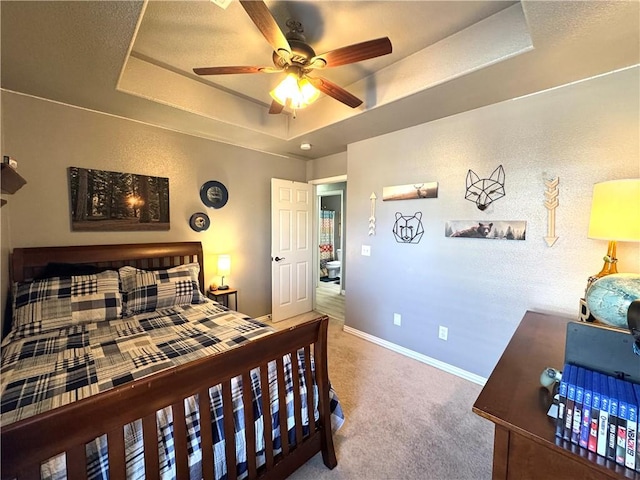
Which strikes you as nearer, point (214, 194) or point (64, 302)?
point (64, 302)

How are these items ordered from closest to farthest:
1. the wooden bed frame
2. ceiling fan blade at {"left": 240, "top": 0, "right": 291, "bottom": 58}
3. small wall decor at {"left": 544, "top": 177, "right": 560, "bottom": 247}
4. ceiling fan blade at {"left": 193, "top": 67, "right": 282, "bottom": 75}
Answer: the wooden bed frame
ceiling fan blade at {"left": 240, "top": 0, "right": 291, "bottom": 58}
ceiling fan blade at {"left": 193, "top": 67, "right": 282, "bottom": 75}
small wall decor at {"left": 544, "top": 177, "right": 560, "bottom": 247}

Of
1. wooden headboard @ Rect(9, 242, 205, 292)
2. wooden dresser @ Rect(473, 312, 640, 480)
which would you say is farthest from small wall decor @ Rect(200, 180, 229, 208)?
wooden dresser @ Rect(473, 312, 640, 480)

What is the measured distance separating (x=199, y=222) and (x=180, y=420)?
8.03 feet

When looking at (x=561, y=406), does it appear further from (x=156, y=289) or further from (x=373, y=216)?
(x=156, y=289)

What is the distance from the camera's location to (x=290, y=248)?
390 cm

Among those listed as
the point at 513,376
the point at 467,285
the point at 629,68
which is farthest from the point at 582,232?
the point at 513,376

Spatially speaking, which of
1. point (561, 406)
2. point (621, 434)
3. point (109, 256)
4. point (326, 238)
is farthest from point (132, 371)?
point (326, 238)

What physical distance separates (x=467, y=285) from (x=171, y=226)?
3.10 meters

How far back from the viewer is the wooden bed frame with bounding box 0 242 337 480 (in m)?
0.69

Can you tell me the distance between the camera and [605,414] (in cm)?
72

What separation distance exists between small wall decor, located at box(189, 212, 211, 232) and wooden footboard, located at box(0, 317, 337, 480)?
2.22m

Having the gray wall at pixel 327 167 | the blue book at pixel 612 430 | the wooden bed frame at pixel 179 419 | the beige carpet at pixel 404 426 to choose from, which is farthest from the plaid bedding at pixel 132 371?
the gray wall at pixel 327 167

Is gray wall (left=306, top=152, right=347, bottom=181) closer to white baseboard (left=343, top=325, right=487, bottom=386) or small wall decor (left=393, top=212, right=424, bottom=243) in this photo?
small wall decor (left=393, top=212, right=424, bottom=243)

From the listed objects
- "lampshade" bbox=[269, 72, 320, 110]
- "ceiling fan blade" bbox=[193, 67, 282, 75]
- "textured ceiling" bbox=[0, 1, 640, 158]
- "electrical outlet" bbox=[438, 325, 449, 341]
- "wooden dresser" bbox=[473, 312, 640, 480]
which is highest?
"textured ceiling" bbox=[0, 1, 640, 158]
